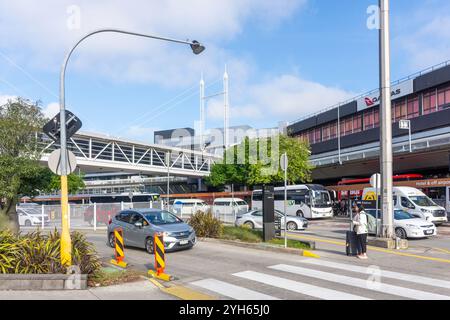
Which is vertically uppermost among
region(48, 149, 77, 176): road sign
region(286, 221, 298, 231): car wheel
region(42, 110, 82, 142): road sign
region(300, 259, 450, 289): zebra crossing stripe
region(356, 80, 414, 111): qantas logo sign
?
region(356, 80, 414, 111): qantas logo sign

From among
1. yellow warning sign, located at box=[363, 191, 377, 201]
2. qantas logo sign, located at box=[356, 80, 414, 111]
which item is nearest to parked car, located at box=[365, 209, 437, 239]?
yellow warning sign, located at box=[363, 191, 377, 201]

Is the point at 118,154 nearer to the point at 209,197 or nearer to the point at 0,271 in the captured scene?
the point at 209,197

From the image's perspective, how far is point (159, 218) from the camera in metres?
15.4

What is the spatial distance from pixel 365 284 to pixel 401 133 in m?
45.7

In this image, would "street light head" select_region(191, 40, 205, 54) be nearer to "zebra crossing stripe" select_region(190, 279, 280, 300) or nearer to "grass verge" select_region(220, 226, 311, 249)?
"zebra crossing stripe" select_region(190, 279, 280, 300)

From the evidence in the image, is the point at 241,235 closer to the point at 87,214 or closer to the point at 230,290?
the point at 230,290

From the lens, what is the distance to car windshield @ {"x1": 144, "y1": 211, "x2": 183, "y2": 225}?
Result: 15.1m

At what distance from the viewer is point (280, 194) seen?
37750 millimetres

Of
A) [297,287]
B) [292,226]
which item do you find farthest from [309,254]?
[292,226]

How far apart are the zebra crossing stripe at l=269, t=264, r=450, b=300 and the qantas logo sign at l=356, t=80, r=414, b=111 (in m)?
44.9

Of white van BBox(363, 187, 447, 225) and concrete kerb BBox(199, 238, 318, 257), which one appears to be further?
white van BBox(363, 187, 447, 225)

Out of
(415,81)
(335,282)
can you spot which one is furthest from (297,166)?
(335,282)

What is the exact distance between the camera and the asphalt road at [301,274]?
27.5ft
